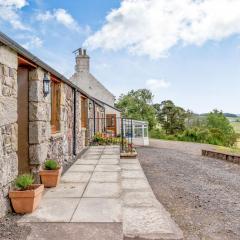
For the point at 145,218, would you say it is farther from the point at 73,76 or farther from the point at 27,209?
the point at 73,76

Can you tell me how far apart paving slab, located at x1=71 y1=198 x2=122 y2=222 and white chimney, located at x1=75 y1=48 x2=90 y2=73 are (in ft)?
72.3

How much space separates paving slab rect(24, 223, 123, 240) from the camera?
12.1 ft

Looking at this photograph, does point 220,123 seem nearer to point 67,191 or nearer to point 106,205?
point 67,191

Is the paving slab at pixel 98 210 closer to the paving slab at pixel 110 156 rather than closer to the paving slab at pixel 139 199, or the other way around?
the paving slab at pixel 139 199

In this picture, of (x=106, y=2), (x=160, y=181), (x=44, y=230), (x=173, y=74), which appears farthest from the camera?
(x=173, y=74)

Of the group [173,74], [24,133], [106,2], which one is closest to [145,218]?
[24,133]

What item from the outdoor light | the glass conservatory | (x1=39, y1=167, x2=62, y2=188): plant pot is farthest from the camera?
the glass conservatory

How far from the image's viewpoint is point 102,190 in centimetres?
587

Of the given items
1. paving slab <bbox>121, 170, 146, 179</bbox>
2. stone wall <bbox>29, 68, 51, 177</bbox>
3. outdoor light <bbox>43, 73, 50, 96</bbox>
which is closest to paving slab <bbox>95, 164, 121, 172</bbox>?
paving slab <bbox>121, 170, 146, 179</bbox>

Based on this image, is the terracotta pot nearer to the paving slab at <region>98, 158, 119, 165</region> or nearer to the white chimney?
the paving slab at <region>98, 158, 119, 165</region>

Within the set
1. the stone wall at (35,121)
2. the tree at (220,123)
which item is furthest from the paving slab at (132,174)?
the tree at (220,123)

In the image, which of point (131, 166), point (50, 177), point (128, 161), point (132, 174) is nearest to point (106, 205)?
point (50, 177)

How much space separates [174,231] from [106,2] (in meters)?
9.01

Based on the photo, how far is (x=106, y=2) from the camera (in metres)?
11.3
